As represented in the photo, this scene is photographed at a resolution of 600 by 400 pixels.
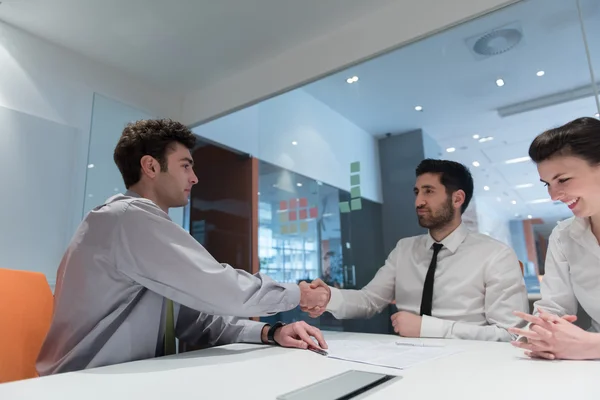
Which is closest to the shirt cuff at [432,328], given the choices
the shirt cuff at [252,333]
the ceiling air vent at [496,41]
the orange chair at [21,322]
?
the shirt cuff at [252,333]

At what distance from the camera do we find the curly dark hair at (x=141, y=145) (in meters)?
1.71

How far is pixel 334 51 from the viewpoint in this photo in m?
2.91

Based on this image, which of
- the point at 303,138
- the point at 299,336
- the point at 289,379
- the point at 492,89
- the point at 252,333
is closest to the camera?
the point at 289,379

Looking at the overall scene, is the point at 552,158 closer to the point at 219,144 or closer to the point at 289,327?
the point at 289,327

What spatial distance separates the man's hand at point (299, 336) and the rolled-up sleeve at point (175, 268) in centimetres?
15

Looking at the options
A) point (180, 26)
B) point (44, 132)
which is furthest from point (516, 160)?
point (44, 132)

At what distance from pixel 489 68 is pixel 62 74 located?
296 cm

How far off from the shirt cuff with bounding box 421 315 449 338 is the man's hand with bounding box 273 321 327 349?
58 centimetres

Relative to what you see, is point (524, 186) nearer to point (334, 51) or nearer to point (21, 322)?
point (334, 51)

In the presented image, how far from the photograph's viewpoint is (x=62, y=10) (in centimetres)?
260

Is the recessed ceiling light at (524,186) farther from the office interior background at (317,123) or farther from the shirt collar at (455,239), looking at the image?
the shirt collar at (455,239)

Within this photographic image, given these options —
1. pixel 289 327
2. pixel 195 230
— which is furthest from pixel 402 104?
pixel 195 230

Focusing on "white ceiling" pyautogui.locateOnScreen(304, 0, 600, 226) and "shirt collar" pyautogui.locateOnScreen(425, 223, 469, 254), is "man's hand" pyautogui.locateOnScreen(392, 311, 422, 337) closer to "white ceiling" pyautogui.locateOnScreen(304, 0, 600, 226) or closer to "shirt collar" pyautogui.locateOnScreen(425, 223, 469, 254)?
"shirt collar" pyautogui.locateOnScreen(425, 223, 469, 254)

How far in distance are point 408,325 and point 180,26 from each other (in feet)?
7.97
